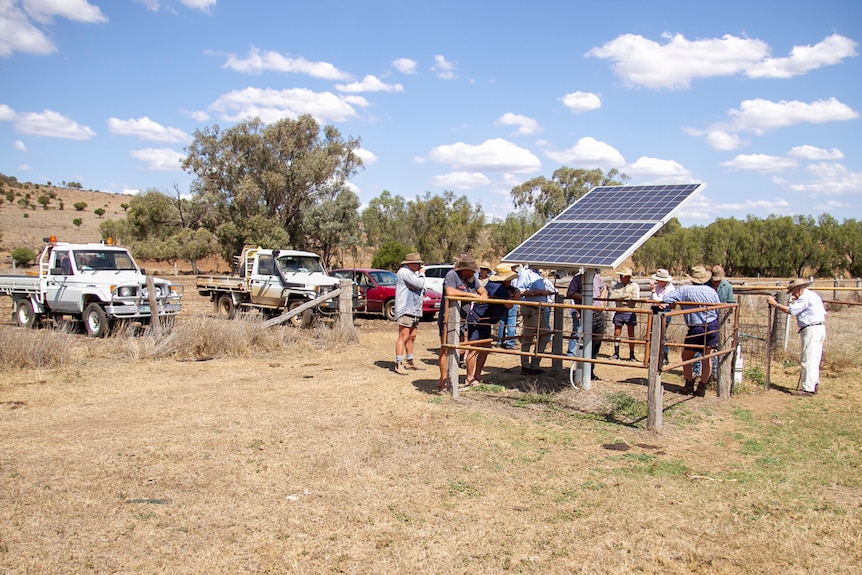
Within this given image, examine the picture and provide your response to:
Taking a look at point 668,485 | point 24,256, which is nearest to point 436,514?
point 668,485

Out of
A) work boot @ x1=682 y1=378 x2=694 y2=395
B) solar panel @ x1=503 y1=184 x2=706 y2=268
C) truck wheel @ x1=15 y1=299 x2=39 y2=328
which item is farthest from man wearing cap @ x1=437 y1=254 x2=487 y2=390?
truck wheel @ x1=15 y1=299 x2=39 y2=328

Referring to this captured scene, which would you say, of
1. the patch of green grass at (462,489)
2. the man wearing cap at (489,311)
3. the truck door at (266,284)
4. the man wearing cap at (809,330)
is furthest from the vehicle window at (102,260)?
the man wearing cap at (809,330)

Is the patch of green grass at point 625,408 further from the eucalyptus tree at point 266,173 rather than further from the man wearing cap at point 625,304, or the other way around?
the eucalyptus tree at point 266,173

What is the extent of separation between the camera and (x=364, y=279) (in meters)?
19.3

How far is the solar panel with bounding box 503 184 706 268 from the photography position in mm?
8070

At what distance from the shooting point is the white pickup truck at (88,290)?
14.0m

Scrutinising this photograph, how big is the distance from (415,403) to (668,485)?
3.44 meters

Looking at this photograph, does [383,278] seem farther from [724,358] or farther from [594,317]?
[724,358]

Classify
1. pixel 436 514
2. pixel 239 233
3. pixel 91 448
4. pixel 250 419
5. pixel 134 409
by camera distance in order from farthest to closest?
pixel 239 233 < pixel 134 409 < pixel 250 419 < pixel 91 448 < pixel 436 514

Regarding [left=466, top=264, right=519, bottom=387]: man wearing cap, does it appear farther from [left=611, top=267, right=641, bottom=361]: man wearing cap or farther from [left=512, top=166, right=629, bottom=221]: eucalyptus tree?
[left=512, top=166, right=629, bottom=221]: eucalyptus tree

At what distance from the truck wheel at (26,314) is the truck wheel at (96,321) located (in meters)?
2.07

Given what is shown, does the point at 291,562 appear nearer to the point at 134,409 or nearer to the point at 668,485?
the point at 668,485

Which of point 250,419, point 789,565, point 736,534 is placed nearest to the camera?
point 789,565

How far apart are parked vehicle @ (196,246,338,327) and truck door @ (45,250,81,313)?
3466mm
